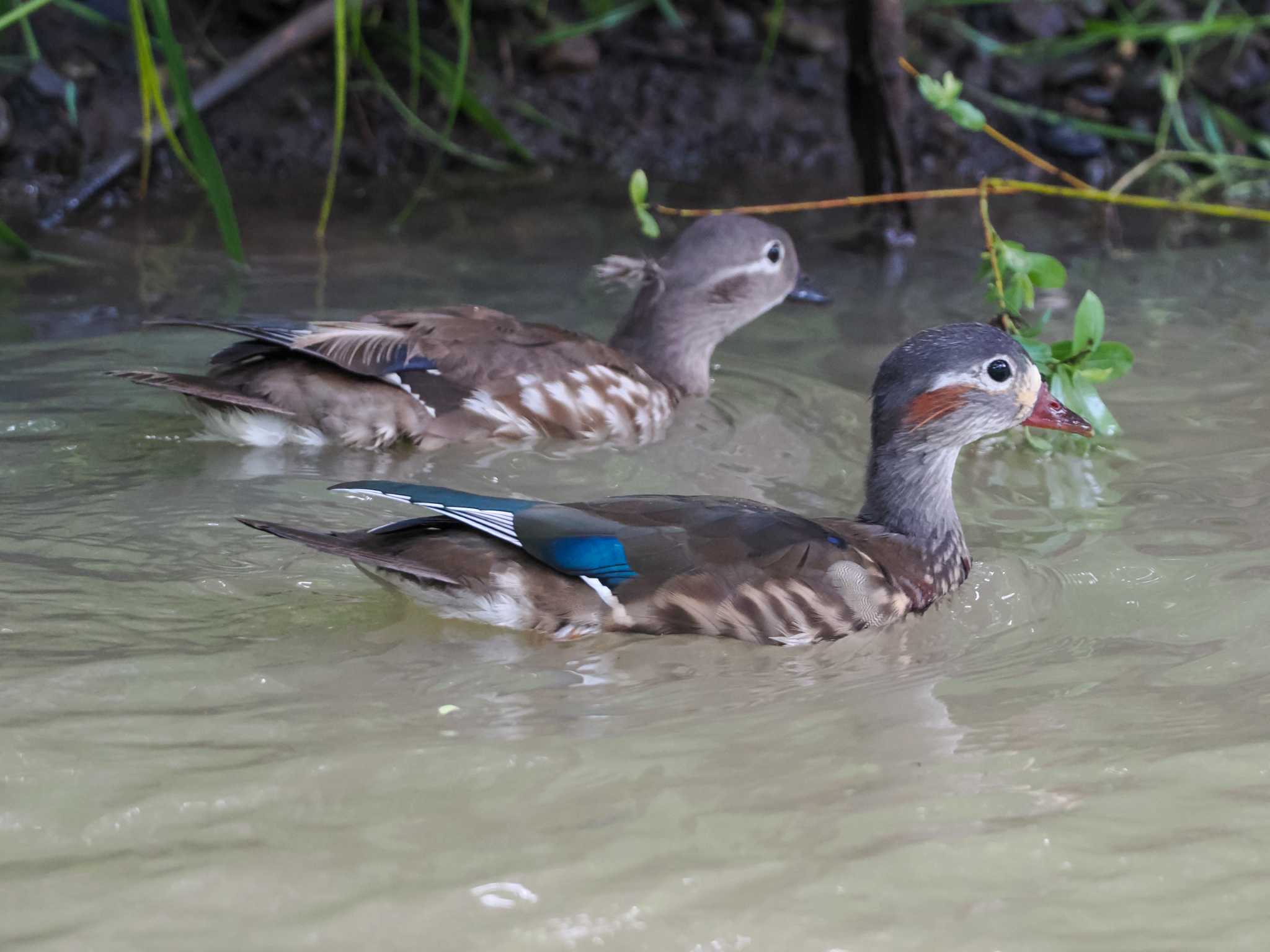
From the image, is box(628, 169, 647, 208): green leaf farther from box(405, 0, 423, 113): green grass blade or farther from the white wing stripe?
box(405, 0, 423, 113): green grass blade

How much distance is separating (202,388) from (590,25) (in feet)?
14.1

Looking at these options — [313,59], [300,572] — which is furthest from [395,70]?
[300,572]

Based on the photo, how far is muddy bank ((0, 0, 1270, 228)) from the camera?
8.09 meters

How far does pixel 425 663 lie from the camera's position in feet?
11.3

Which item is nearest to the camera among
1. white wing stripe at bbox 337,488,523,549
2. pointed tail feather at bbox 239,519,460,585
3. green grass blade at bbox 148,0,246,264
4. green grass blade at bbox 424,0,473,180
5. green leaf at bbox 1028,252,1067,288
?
pointed tail feather at bbox 239,519,460,585

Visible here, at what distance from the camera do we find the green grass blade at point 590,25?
825 cm

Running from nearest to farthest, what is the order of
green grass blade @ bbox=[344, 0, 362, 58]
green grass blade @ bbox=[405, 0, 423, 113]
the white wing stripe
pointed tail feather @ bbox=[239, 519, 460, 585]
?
1. pointed tail feather @ bbox=[239, 519, 460, 585]
2. the white wing stripe
3. green grass blade @ bbox=[344, 0, 362, 58]
4. green grass blade @ bbox=[405, 0, 423, 113]

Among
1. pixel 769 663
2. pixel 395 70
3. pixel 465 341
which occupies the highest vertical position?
pixel 395 70

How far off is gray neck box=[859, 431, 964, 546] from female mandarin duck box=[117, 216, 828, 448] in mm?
1301

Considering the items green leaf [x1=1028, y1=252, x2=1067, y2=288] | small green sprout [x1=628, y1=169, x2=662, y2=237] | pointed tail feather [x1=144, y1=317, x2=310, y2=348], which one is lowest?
pointed tail feather [x1=144, y1=317, x2=310, y2=348]

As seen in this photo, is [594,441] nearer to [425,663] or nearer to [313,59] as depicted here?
[425,663]

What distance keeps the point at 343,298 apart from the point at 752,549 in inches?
125

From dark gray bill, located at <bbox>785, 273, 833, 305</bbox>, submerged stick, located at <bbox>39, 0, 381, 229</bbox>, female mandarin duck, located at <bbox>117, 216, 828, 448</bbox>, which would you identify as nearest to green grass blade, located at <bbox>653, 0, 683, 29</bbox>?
submerged stick, located at <bbox>39, 0, 381, 229</bbox>

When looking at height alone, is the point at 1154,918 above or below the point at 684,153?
below
